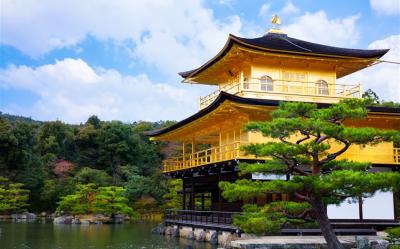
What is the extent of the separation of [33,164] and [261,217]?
114 ft

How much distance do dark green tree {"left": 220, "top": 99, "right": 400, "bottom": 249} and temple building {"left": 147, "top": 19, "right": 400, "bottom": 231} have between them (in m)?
5.70

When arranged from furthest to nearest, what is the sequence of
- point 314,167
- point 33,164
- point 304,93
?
1. point 33,164
2. point 304,93
3. point 314,167

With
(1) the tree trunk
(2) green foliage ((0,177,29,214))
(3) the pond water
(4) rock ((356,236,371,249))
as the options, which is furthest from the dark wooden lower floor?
(2) green foliage ((0,177,29,214))

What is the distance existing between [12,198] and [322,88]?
25.2 m

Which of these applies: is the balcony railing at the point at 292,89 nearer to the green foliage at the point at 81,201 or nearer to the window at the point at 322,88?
the window at the point at 322,88

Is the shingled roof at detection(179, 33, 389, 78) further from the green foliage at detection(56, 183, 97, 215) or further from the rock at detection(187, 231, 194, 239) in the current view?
the green foliage at detection(56, 183, 97, 215)

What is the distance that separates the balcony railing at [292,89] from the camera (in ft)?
68.1

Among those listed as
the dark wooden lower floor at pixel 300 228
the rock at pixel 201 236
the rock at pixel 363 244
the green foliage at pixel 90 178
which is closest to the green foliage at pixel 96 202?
the green foliage at pixel 90 178

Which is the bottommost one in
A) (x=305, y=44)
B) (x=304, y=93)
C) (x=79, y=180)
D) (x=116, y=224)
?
(x=116, y=224)

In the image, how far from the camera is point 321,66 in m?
22.1

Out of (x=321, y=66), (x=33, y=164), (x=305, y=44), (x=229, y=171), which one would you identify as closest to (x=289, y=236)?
(x=229, y=171)

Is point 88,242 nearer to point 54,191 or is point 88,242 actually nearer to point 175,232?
point 175,232

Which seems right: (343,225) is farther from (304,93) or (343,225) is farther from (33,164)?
(33,164)

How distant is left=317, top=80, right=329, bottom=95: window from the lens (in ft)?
71.9
